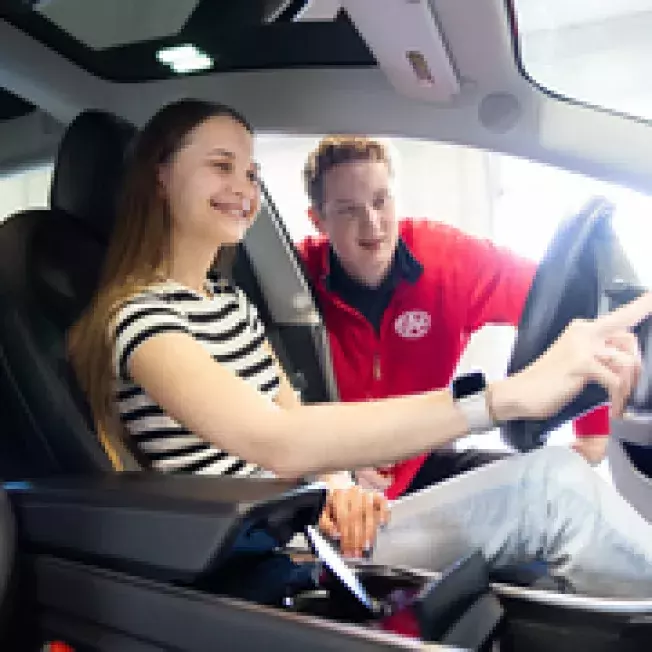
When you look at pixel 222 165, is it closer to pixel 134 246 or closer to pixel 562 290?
pixel 134 246

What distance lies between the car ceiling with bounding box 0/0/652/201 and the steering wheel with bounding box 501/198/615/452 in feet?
0.26

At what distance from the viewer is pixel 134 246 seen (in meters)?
1.26

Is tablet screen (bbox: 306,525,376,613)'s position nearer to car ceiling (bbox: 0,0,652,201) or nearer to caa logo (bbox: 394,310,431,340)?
caa logo (bbox: 394,310,431,340)

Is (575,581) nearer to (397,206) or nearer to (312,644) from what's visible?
(312,644)

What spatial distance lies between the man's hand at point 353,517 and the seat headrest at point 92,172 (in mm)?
542

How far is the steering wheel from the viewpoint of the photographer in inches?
44.1

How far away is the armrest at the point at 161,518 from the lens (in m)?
0.94

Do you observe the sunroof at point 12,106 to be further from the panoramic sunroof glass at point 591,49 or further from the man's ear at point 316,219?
the panoramic sunroof glass at point 591,49

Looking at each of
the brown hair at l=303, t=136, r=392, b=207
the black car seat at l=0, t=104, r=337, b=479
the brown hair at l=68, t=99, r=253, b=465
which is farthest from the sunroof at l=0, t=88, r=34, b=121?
the brown hair at l=303, t=136, r=392, b=207

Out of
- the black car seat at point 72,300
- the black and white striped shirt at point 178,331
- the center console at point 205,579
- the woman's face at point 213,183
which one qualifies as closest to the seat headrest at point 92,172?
the black car seat at point 72,300

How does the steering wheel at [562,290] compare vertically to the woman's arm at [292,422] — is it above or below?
above

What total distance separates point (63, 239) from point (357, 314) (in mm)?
461

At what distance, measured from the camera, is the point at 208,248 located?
129 cm

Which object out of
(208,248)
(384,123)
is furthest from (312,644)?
(384,123)
